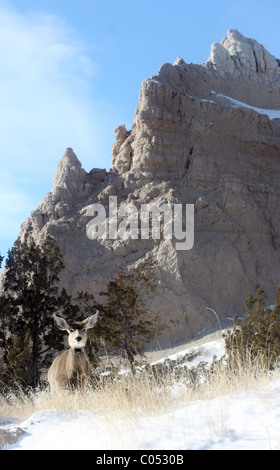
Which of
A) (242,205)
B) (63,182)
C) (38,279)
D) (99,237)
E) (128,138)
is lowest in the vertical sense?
(38,279)

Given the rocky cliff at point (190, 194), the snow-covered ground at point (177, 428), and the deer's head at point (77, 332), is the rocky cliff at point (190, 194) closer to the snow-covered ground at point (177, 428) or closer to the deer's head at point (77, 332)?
the deer's head at point (77, 332)

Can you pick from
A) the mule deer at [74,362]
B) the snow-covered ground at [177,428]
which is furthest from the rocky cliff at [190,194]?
the snow-covered ground at [177,428]

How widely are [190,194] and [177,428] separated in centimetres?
3977

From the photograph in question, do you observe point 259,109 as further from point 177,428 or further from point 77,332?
point 177,428

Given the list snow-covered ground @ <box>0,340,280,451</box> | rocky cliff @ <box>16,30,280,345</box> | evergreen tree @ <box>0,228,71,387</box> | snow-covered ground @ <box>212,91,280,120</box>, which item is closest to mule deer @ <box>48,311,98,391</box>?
snow-covered ground @ <box>0,340,280,451</box>

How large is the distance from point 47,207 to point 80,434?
40.7 m

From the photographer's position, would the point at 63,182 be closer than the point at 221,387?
No

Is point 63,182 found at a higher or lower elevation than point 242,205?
higher

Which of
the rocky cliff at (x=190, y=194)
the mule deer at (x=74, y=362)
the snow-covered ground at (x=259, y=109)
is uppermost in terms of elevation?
the snow-covered ground at (x=259, y=109)

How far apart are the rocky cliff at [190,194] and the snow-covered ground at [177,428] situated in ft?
102

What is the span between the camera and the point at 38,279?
1861 cm

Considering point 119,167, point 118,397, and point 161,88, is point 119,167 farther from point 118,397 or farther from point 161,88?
point 118,397

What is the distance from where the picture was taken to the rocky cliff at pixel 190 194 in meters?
39.1
